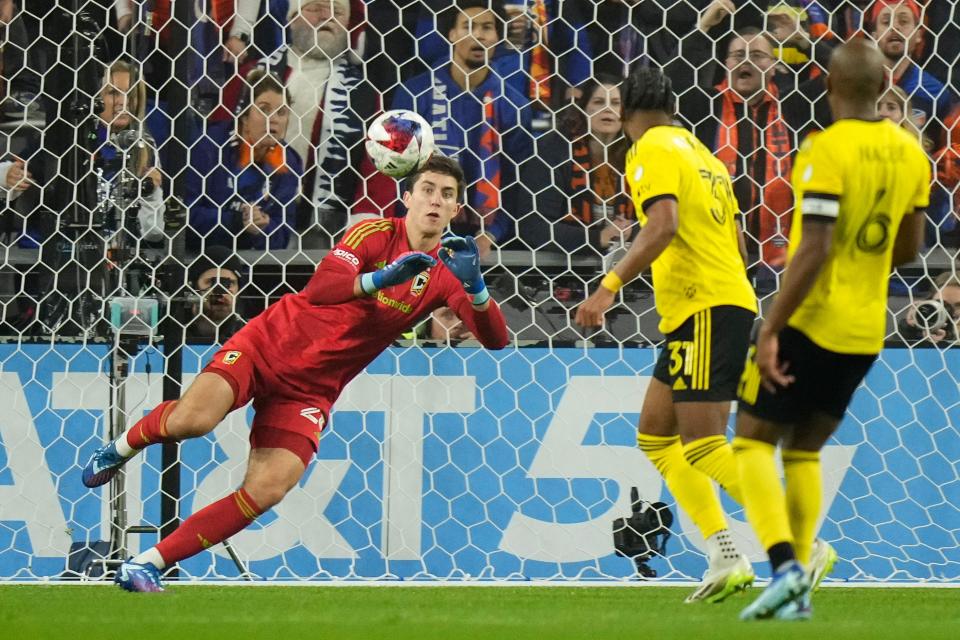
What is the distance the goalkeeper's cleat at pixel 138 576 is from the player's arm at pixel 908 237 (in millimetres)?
2686

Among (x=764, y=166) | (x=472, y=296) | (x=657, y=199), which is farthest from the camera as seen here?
(x=764, y=166)

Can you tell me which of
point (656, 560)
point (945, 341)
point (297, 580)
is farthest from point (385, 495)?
point (945, 341)

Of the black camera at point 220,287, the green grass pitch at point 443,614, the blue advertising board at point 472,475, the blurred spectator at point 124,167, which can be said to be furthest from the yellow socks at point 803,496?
the blurred spectator at point 124,167

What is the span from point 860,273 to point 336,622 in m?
1.68

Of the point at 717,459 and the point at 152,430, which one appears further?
the point at 152,430

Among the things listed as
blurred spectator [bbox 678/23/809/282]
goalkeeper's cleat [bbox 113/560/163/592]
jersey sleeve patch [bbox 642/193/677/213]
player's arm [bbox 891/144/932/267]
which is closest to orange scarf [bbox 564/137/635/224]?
blurred spectator [bbox 678/23/809/282]

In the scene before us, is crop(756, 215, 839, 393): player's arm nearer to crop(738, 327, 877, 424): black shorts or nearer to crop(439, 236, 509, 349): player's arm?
crop(738, 327, 877, 424): black shorts

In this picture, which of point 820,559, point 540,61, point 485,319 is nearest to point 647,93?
point 485,319

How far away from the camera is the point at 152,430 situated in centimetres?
512

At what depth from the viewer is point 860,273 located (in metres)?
3.83

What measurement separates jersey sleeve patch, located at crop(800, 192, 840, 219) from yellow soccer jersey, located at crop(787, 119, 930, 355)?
28mm

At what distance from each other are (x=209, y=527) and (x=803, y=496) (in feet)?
6.90

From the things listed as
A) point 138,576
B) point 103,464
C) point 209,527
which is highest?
point 103,464

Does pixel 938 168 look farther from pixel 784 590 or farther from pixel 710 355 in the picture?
pixel 784 590
